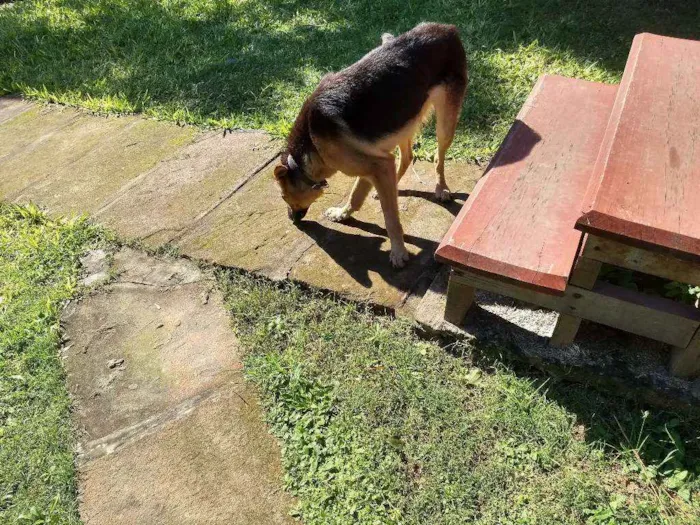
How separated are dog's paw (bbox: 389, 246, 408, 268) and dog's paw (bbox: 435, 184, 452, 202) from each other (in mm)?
Answer: 656

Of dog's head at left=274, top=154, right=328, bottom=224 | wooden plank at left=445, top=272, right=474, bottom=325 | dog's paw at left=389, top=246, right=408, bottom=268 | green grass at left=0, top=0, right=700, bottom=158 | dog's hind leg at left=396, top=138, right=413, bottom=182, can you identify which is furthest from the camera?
green grass at left=0, top=0, right=700, bottom=158

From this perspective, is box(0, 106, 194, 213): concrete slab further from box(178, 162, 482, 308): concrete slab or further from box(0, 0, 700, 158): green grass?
box(178, 162, 482, 308): concrete slab

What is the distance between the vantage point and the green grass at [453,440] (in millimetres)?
2117

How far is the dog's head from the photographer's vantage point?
3.31 m

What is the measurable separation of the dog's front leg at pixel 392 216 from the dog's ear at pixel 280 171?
0.58 metres

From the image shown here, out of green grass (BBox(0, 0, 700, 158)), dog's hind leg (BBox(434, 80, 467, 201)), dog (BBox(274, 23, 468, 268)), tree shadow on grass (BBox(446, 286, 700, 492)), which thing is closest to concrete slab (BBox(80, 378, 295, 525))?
tree shadow on grass (BBox(446, 286, 700, 492))

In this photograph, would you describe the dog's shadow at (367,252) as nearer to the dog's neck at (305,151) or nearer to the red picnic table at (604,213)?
the dog's neck at (305,151)

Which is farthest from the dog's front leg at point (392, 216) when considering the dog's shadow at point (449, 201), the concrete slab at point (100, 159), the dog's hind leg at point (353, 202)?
the concrete slab at point (100, 159)

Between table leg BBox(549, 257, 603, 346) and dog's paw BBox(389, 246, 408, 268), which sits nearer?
table leg BBox(549, 257, 603, 346)

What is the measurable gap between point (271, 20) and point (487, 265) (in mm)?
5447

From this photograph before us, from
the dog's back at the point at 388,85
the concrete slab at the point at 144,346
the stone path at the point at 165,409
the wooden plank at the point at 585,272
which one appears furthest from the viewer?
the dog's back at the point at 388,85

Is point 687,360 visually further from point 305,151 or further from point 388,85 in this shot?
point 305,151

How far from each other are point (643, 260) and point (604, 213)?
0.29 m

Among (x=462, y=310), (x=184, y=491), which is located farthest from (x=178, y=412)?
(x=462, y=310)
